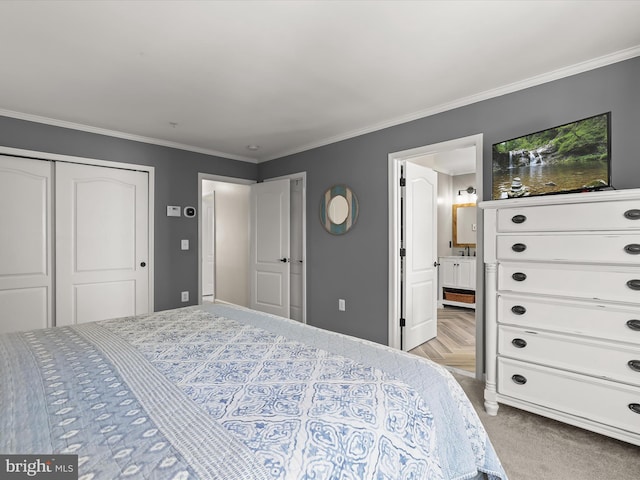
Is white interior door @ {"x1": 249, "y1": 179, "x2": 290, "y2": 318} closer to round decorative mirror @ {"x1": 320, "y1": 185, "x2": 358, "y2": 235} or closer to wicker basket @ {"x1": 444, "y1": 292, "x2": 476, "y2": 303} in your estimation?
round decorative mirror @ {"x1": 320, "y1": 185, "x2": 358, "y2": 235}

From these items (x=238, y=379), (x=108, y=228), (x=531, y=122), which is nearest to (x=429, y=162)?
(x=531, y=122)

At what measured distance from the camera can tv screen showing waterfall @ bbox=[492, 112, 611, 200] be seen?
6.57 ft

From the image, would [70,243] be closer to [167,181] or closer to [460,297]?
[167,181]

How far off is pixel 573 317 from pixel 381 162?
7.15 ft

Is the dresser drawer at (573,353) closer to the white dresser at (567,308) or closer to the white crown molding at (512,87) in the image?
the white dresser at (567,308)

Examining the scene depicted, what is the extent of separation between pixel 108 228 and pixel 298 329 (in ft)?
9.83

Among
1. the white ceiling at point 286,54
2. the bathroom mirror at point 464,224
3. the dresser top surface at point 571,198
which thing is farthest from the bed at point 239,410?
the bathroom mirror at point 464,224

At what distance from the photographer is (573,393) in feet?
6.46

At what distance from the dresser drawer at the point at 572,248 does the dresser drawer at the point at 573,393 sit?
26.9 inches

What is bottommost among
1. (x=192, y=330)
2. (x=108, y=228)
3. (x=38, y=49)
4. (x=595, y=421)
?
(x=595, y=421)

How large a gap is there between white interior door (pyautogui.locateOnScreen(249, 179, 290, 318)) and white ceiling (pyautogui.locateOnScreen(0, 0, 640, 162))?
1378mm

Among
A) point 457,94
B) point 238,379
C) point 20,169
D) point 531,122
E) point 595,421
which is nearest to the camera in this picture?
point 238,379

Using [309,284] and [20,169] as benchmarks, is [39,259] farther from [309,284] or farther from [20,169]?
[309,284]

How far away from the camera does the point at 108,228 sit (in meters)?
3.68
